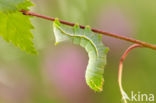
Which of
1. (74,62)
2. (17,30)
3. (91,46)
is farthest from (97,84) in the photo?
(74,62)

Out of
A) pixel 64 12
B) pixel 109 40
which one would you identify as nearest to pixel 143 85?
pixel 109 40

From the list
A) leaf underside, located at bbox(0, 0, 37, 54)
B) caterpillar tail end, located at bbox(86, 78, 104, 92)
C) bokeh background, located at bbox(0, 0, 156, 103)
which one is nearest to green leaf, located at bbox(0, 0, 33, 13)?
leaf underside, located at bbox(0, 0, 37, 54)

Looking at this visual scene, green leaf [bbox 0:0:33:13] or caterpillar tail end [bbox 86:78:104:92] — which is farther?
caterpillar tail end [bbox 86:78:104:92]

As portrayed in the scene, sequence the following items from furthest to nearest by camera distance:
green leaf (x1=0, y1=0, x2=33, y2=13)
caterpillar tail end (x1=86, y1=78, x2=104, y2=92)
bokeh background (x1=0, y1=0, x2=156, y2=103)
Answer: bokeh background (x1=0, y1=0, x2=156, y2=103) → caterpillar tail end (x1=86, y1=78, x2=104, y2=92) → green leaf (x1=0, y1=0, x2=33, y2=13)

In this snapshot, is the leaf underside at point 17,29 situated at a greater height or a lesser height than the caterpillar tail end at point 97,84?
greater

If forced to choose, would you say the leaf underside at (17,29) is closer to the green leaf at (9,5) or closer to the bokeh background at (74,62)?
the green leaf at (9,5)

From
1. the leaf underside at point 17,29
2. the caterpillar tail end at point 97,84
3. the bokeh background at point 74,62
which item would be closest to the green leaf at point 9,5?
the leaf underside at point 17,29

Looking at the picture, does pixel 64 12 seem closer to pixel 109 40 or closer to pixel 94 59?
pixel 109 40

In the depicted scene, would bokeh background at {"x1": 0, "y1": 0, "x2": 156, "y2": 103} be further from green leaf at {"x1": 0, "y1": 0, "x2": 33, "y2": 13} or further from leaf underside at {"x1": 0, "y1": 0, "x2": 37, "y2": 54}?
green leaf at {"x1": 0, "y1": 0, "x2": 33, "y2": 13}
